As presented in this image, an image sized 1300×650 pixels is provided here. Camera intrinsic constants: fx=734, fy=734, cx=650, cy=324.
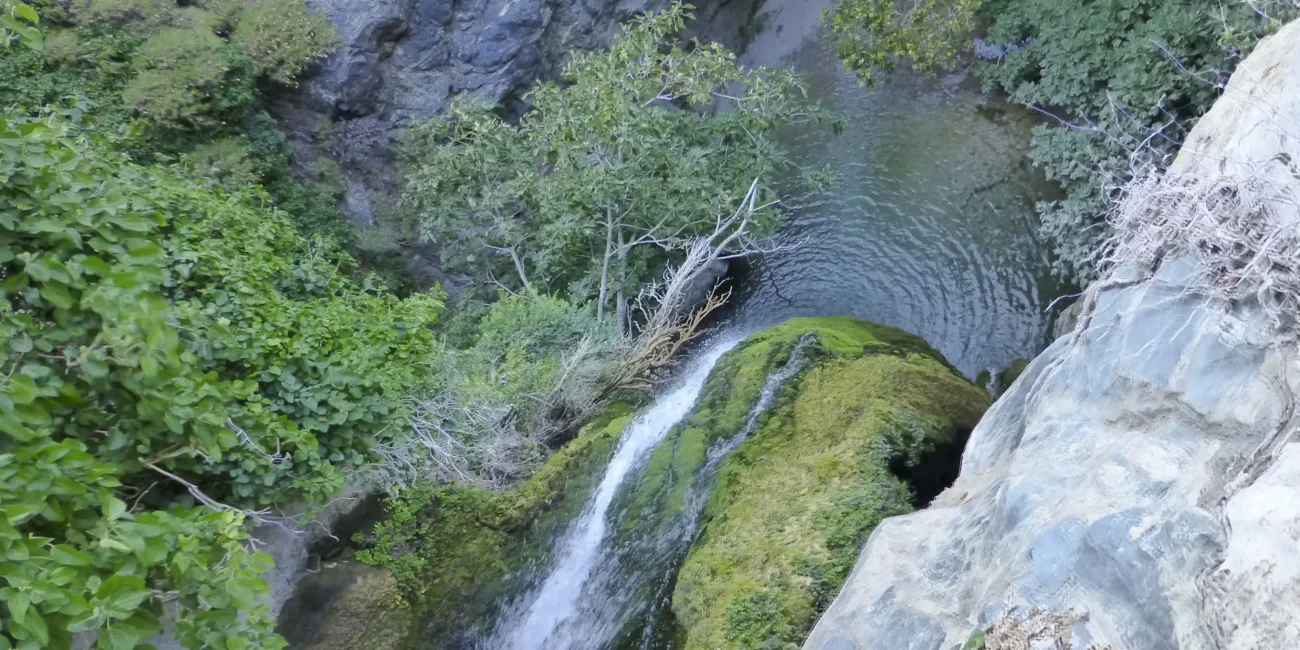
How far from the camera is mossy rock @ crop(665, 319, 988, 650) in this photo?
592cm

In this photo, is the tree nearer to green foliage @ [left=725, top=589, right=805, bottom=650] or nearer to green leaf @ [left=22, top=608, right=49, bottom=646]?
green foliage @ [left=725, top=589, right=805, bottom=650]

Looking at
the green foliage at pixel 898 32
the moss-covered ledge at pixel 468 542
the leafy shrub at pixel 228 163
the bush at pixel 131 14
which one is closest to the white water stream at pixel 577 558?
the moss-covered ledge at pixel 468 542

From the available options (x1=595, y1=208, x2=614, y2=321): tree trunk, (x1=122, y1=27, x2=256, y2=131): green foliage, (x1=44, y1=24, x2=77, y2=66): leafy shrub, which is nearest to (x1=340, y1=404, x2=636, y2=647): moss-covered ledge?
(x1=595, y1=208, x2=614, y2=321): tree trunk

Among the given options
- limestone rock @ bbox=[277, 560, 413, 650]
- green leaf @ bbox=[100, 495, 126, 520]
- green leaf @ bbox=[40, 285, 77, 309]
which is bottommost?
limestone rock @ bbox=[277, 560, 413, 650]

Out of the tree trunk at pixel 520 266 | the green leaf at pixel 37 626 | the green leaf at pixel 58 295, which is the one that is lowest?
the tree trunk at pixel 520 266

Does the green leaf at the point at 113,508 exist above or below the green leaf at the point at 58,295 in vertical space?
below

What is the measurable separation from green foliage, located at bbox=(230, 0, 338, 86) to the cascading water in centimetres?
946

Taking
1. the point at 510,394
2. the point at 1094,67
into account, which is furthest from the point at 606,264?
the point at 1094,67

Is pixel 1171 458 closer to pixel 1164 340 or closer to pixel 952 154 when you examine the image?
pixel 1164 340

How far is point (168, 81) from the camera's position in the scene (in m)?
11.0

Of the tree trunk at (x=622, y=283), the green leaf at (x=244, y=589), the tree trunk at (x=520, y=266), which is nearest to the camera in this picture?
the green leaf at (x=244, y=589)

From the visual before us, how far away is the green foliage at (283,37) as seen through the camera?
1241 centimetres

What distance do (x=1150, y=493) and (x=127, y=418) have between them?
4810mm

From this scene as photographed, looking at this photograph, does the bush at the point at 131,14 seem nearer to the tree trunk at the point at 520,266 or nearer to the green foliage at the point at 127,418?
the tree trunk at the point at 520,266
